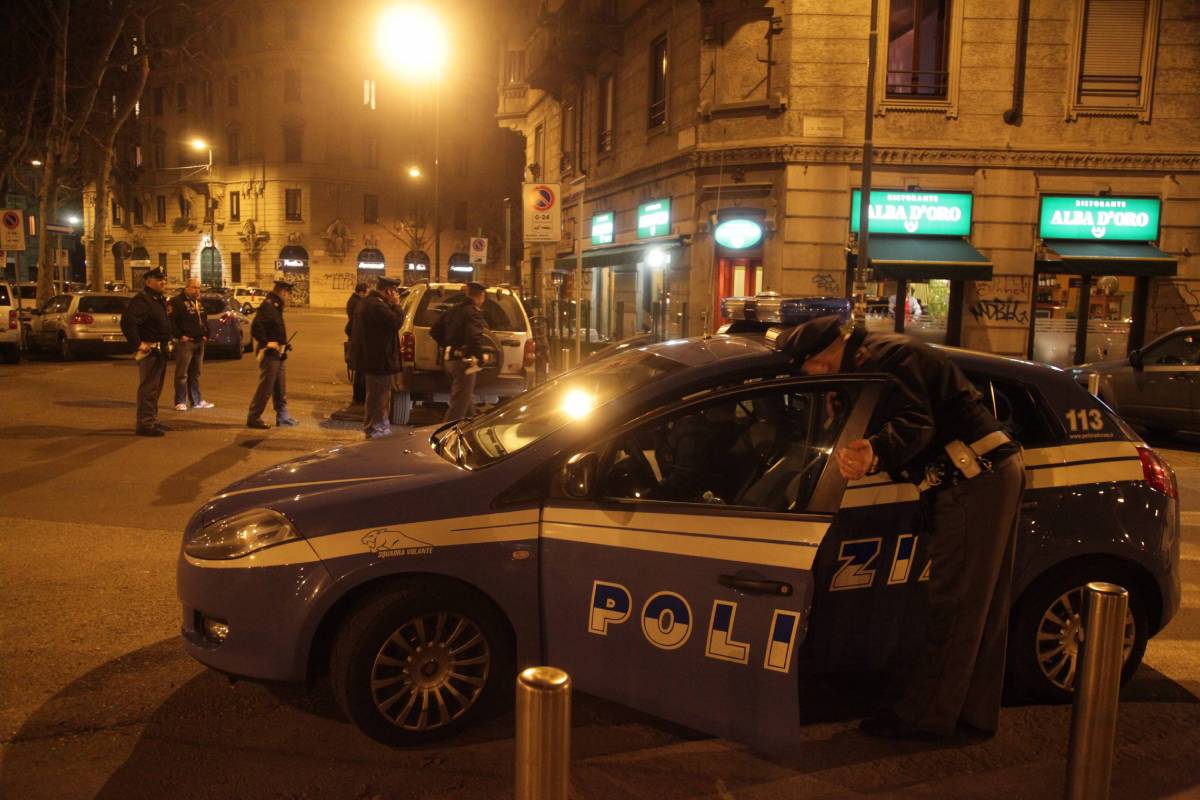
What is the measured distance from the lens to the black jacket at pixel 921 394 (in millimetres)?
3531

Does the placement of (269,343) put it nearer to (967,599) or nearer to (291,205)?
(967,599)


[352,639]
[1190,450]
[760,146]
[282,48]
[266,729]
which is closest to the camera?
[352,639]

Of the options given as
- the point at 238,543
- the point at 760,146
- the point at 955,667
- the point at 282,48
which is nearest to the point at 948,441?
the point at 955,667

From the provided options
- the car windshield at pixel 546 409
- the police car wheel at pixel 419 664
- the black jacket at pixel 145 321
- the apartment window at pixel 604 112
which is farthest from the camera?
the apartment window at pixel 604 112

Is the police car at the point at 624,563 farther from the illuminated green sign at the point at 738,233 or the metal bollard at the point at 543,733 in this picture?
the illuminated green sign at the point at 738,233

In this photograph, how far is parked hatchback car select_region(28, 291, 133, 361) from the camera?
19.9 meters

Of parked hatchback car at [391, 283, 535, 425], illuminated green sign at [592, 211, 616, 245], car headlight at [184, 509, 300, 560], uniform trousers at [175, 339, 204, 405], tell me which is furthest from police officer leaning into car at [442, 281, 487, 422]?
illuminated green sign at [592, 211, 616, 245]

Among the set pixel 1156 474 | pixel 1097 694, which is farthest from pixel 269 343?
pixel 1097 694

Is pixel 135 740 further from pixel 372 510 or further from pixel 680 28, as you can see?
pixel 680 28

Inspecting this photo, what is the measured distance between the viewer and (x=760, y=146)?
19.4 m

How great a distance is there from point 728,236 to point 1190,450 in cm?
1003

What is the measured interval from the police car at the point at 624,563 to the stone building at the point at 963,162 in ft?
51.5

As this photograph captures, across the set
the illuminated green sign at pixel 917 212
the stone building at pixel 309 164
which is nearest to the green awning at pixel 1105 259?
the illuminated green sign at pixel 917 212

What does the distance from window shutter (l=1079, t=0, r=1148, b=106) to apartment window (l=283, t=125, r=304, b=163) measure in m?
48.6
